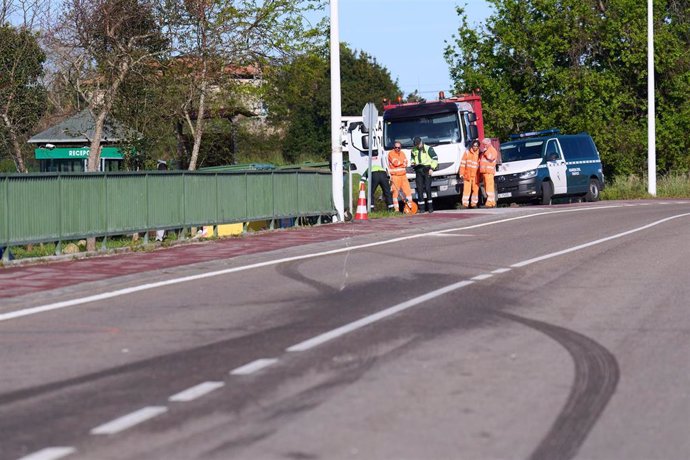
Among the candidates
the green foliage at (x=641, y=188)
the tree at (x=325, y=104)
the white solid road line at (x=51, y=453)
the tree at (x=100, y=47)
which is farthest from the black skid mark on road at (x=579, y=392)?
the tree at (x=325, y=104)

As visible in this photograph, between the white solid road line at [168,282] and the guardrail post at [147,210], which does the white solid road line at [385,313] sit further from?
the guardrail post at [147,210]

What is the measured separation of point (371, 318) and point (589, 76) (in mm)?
41735

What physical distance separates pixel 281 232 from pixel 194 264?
22.9 feet

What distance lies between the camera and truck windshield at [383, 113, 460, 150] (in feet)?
111

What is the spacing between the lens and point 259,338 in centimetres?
1020

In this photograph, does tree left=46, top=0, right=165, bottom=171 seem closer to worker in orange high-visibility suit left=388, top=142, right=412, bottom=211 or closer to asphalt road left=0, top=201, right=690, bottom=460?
worker in orange high-visibility suit left=388, top=142, right=412, bottom=211

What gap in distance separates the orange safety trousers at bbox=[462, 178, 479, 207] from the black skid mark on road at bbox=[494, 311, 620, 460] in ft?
72.5

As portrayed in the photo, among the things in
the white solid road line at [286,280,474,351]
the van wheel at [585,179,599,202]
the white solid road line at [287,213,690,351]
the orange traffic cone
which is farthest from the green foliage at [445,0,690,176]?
the white solid road line at [286,280,474,351]

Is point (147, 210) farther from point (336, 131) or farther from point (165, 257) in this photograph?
point (336, 131)

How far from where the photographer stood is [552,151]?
1467 inches

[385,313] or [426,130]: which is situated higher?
[426,130]

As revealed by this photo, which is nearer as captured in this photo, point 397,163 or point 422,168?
point 422,168

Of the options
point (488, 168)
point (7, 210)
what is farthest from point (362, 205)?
point (7, 210)

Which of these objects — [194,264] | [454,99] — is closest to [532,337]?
[194,264]
